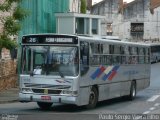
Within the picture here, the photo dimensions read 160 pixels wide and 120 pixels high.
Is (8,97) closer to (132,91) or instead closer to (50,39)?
(132,91)

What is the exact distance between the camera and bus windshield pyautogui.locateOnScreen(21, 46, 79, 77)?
725 inches

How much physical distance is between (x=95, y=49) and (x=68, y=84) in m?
2.36

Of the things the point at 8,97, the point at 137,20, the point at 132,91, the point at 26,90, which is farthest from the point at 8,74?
the point at 137,20

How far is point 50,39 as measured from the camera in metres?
18.8

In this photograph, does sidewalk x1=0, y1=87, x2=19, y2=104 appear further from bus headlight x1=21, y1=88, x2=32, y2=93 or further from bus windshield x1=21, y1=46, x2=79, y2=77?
bus windshield x1=21, y1=46, x2=79, y2=77

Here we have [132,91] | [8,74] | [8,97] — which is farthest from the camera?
[8,74]

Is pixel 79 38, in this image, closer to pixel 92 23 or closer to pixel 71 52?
pixel 71 52

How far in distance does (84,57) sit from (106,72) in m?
2.48

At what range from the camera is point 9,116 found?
16.2 m

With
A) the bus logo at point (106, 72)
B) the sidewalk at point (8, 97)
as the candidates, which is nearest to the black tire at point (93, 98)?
the bus logo at point (106, 72)

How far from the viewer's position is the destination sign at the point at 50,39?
1858 cm

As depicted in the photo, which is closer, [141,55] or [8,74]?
[141,55]

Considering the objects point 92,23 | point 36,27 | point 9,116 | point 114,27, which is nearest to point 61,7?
point 92,23

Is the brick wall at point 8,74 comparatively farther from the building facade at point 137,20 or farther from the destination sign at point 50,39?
the building facade at point 137,20
